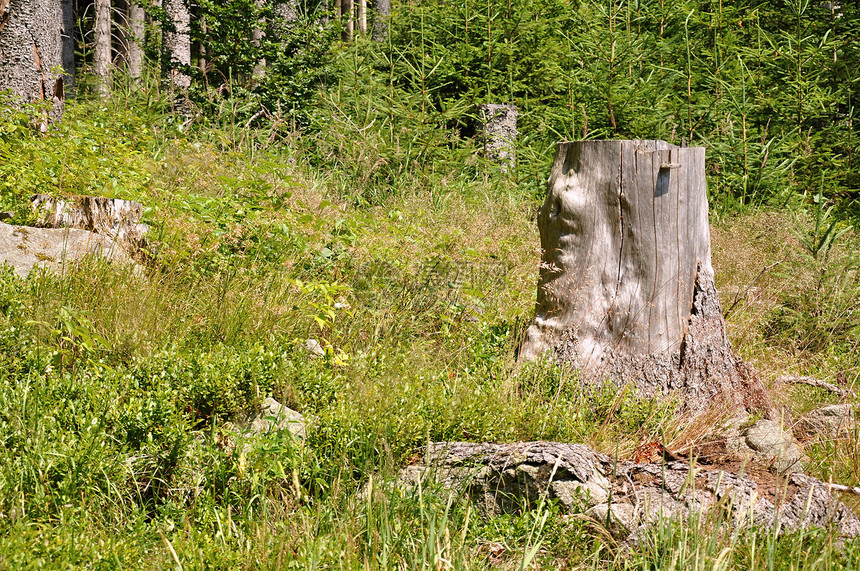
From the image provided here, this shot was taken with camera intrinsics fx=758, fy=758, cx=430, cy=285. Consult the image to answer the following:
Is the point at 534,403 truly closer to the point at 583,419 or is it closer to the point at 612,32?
the point at 583,419

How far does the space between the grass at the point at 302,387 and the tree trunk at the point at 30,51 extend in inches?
68.8

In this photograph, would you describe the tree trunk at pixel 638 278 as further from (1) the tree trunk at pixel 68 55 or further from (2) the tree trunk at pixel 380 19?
(2) the tree trunk at pixel 380 19

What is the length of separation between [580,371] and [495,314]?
4.06 ft

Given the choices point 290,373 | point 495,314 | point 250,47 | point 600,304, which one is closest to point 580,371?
point 600,304

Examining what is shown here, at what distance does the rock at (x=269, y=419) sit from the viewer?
3.30 m

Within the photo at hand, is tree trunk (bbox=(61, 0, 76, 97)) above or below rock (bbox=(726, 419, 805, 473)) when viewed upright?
above

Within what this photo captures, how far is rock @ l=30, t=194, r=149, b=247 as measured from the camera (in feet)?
16.8

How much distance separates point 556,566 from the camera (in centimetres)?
281

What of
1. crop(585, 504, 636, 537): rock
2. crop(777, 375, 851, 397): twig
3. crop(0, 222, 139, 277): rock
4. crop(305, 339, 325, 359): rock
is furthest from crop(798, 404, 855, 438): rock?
crop(0, 222, 139, 277): rock

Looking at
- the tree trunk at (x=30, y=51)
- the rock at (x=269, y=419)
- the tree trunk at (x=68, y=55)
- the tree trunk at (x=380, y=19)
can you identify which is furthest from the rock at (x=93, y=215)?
the tree trunk at (x=380, y=19)

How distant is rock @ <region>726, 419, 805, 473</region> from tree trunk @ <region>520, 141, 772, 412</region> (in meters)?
0.33

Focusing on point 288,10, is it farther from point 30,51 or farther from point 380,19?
point 30,51

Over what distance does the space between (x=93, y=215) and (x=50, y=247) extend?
0.42 meters

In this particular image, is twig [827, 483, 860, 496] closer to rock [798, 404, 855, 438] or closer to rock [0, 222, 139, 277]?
rock [798, 404, 855, 438]
